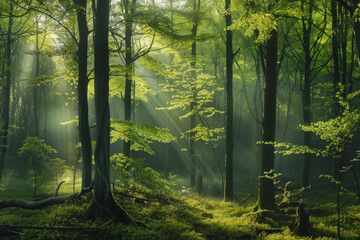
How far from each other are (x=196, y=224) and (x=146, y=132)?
3.18 meters

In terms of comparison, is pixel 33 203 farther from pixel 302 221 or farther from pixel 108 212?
pixel 302 221

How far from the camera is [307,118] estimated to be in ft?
42.7

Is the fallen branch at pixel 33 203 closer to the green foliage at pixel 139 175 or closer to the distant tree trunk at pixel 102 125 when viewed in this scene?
the distant tree trunk at pixel 102 125

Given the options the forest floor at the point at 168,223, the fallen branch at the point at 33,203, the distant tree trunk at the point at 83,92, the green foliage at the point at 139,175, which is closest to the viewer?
the forest floor at the point at 168,223

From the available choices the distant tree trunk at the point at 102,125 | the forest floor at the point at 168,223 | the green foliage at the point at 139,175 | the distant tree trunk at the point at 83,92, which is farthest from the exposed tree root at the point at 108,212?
the distant tree trunk at the point at 83,92

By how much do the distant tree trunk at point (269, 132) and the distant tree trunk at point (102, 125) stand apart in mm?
4987

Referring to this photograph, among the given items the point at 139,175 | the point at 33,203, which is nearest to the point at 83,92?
the point at 139,175

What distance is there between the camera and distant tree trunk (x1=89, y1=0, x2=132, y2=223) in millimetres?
5461

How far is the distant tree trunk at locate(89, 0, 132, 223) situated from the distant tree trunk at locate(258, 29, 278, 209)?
→ 4.99 metres

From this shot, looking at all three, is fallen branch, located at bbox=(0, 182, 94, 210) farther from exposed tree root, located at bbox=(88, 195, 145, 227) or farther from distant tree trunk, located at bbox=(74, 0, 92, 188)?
distant tree trunk, located at bbox=(74, 0, 92, 188)

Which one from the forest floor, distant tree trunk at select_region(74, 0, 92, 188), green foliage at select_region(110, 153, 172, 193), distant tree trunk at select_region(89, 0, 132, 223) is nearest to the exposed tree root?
distant tree trunk at select_region(89, 0, 132, 223)

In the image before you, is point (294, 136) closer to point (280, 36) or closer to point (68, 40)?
point (280, 36)

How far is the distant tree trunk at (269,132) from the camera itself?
8.30 m

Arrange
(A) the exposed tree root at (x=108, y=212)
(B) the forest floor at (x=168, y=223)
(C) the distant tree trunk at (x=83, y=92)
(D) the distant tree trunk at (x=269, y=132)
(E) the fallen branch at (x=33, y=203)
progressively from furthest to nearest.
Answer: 1. (D) the distant tree trunk at (x=269, y=132)
2. (C) the distant tree trunk at (x=83, y=92)
3. (E) the fallen branch at (x=33, y=203)
4. (A) the exposed tree root at (x=108, y=212)
5. (B) the forest floor at (x=168, y=223)
